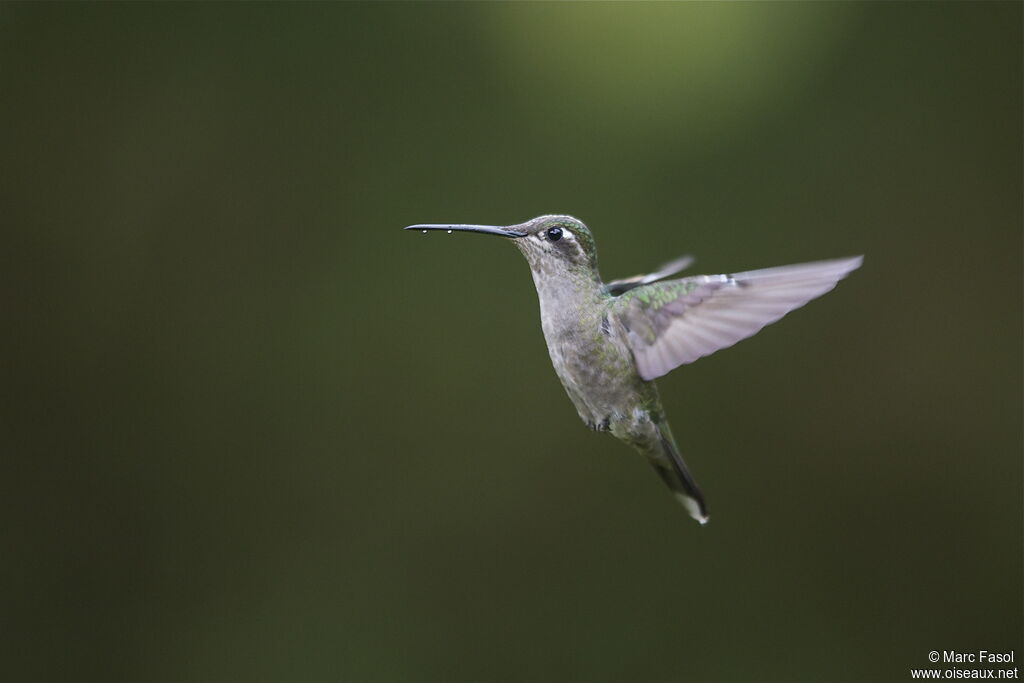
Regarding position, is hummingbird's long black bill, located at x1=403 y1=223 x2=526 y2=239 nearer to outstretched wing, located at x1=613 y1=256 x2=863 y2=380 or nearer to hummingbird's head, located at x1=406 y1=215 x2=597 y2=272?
hummingbird's head, located at x1=406 y1=215 x2=597 y2=272

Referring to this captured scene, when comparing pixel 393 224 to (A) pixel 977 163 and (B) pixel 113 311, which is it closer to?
(B) pixel 113 311

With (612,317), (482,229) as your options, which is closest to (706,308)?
(612,317)

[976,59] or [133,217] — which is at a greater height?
[976,59]

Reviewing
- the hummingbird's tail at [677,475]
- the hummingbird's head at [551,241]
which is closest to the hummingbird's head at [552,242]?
the hummingbird's head at [551,241]

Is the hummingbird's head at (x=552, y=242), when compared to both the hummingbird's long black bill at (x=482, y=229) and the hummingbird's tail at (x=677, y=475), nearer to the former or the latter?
the hummingbird's long black bill at (x=482, y=229)

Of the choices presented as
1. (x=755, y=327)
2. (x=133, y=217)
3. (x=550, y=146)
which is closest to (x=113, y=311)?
(x=133, y=217)

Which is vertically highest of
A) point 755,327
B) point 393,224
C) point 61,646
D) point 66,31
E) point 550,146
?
point 66,31

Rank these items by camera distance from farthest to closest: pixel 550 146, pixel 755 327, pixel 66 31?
1. pixel 550 146
2. pixel 66 31
3. pixel 755 327
